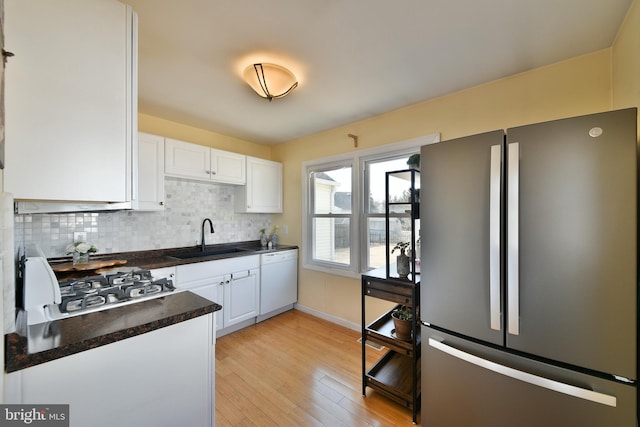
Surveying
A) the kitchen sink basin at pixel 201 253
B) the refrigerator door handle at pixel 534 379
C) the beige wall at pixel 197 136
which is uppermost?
the beige wall at pixel 197 136

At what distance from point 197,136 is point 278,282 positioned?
211 cm

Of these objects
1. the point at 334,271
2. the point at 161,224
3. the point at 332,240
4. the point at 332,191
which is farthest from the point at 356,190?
the point at 161,224

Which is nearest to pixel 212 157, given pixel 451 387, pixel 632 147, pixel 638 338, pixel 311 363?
pixel 311 363

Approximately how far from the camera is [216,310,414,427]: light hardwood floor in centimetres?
169

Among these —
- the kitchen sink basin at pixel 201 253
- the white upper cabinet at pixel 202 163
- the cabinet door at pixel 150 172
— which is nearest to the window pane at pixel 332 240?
the kitchen sink basin at pixel 201 253

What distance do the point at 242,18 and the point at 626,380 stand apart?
2422 mm

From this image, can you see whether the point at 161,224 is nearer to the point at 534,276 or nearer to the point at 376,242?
the point at 376,242

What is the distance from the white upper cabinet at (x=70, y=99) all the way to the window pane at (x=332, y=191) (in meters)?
2.31

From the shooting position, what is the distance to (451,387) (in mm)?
1394

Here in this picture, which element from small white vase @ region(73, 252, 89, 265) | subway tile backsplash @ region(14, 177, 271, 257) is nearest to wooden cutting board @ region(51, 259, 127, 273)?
small white vase @ region(73, 252, 89, 265)

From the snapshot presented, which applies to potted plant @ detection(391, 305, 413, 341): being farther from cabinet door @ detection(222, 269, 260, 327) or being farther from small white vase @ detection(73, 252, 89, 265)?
small white vase @ detection(73, 252, 89, 265)

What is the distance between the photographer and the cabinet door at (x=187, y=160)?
263cm

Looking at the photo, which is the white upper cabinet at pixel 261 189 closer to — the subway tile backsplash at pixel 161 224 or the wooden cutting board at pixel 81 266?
the subway tile backsplash at pixel 161 224

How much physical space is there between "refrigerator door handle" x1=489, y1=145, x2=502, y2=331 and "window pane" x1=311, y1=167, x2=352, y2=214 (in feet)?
6.16
